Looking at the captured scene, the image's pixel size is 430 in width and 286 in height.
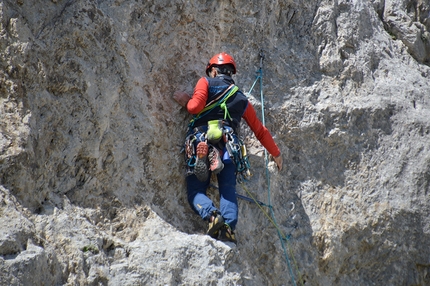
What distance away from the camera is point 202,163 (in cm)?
602

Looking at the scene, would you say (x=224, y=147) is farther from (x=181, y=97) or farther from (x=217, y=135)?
(x=181, y=97)

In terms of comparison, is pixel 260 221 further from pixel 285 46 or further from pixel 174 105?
pixel 285 46

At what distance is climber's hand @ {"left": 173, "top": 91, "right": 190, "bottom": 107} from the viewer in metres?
6.62

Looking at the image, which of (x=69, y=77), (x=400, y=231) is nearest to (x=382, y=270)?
(x=400, y=231)

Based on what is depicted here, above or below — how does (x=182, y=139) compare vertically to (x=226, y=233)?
above

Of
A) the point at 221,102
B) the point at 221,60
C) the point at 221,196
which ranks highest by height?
the point at 221,60

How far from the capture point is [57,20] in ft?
19.6

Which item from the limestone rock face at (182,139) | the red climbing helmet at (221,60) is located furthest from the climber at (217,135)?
the limestone rock face at (182,139)

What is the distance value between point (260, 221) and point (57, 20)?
3.10m

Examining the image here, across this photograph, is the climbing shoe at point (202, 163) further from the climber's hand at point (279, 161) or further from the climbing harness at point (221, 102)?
the climber's hand at point (279, 161)

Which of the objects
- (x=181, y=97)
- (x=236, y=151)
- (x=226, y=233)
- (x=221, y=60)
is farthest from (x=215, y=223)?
(x=221, y=60)

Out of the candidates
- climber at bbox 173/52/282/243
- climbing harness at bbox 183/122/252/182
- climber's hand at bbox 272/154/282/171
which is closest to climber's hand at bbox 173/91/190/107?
climber at bbox 173/52/282/243

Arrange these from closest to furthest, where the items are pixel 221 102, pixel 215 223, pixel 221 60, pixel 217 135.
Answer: pixel 215 223 < pixel 217 135 < pixel 221 102 < pixel 221 60

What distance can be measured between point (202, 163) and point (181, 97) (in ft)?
3.20
